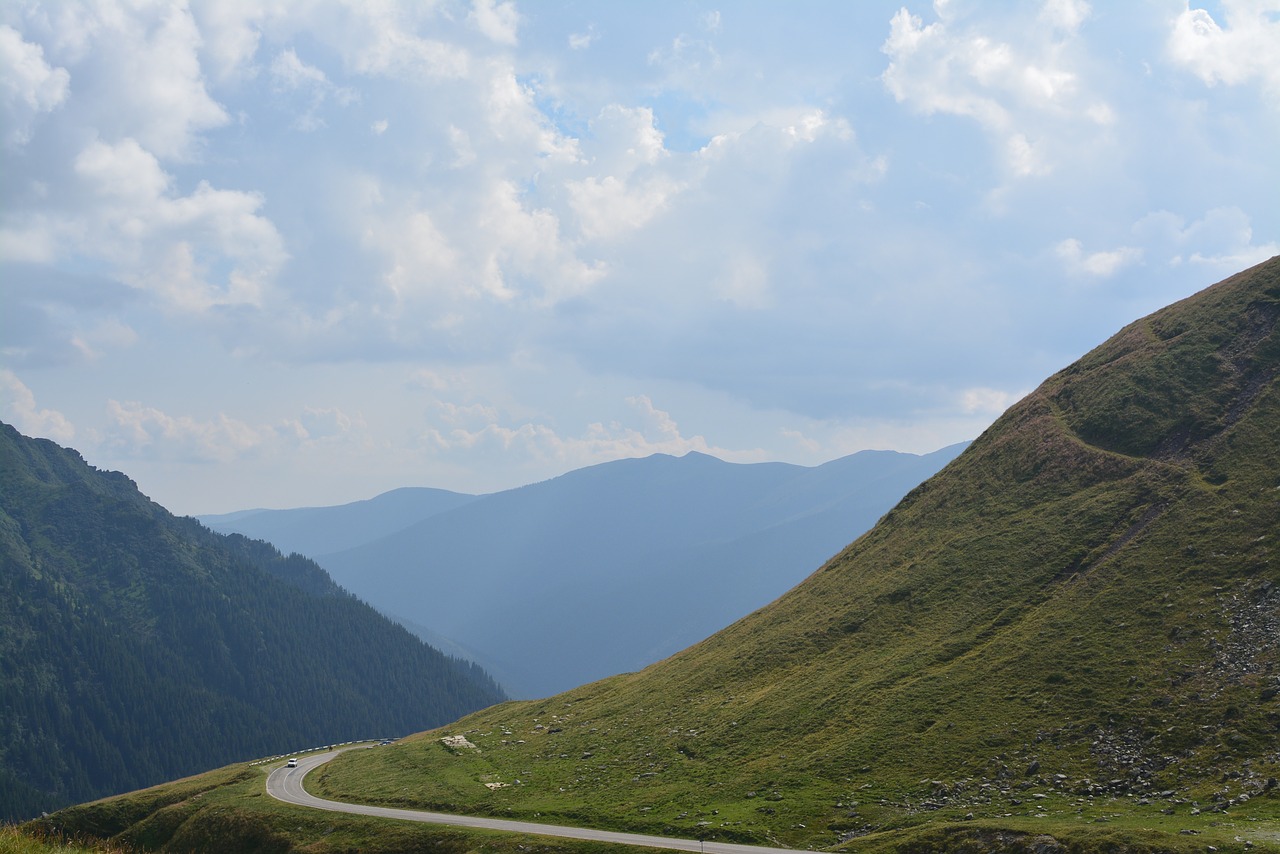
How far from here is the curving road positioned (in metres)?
57.8

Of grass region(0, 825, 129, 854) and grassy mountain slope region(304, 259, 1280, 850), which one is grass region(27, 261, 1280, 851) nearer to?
grassy mountain slope region(304, 259, 1280, 850)

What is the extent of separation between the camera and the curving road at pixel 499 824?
57781 millimetres

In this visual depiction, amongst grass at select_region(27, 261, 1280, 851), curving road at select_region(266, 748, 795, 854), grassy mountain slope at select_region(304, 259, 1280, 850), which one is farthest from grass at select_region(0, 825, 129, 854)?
grassy mountain slope at select_region(304, 259, 1280, 850)

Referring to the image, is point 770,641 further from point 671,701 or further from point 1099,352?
point 1099,352

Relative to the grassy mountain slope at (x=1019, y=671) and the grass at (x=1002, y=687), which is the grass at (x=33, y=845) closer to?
the grass at (x=1002, y=687)

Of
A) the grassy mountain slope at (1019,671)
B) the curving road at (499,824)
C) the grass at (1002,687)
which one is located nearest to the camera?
the curving road at (499,824)

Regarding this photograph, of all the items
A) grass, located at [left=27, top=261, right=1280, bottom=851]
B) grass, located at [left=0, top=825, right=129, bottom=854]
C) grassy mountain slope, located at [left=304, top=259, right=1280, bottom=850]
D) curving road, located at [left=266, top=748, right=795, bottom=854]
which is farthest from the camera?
grassy mountain slope, located at [left=304, top=259, right=1280, bottom=850]

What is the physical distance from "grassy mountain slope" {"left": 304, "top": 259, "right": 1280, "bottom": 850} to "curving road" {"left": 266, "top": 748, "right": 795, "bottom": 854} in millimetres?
2147

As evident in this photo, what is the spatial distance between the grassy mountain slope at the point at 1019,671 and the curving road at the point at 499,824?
2.15 metres

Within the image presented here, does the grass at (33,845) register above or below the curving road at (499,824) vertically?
above

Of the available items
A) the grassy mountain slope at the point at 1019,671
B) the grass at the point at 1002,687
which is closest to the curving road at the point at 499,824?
the grass at the point at 1002,687

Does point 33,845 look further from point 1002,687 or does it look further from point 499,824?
point 1002,687

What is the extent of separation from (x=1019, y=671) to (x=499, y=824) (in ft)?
155

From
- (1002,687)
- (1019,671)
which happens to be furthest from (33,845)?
(1019,671)
